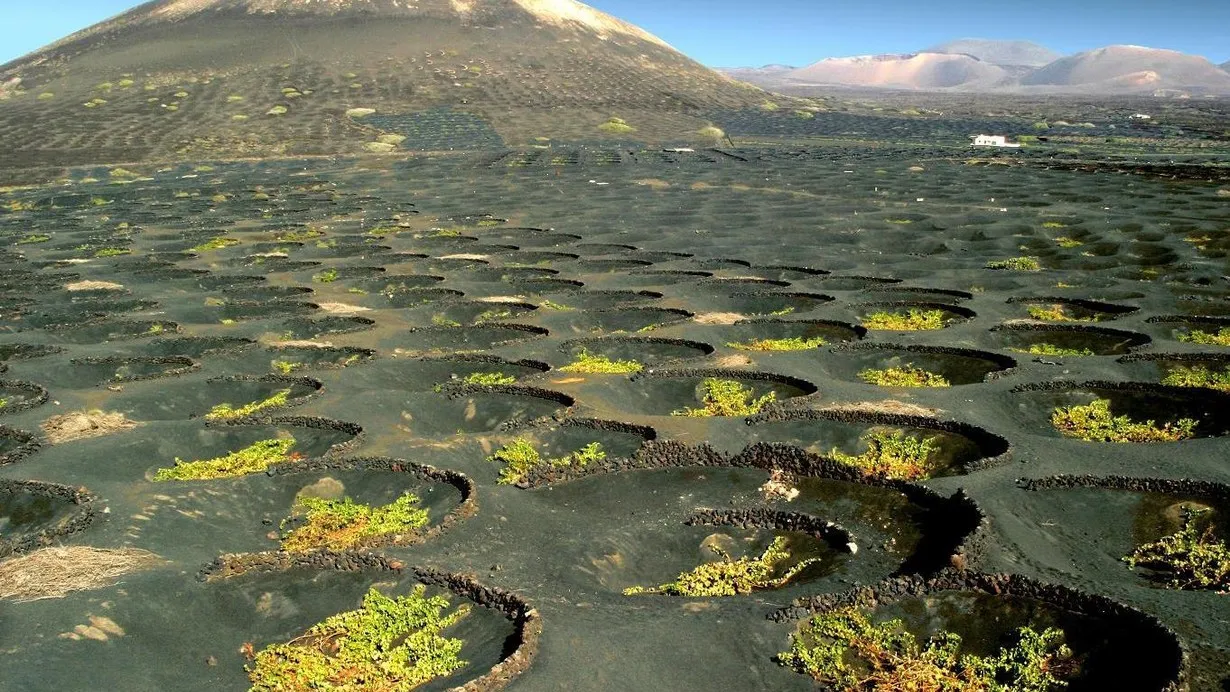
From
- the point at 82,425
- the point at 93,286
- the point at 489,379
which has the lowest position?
the point at 489,379

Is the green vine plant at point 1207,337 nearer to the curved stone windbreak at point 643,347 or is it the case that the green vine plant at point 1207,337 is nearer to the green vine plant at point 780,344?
the green vine plant at point 780,344

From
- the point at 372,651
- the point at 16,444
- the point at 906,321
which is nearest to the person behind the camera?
the point at 372,651

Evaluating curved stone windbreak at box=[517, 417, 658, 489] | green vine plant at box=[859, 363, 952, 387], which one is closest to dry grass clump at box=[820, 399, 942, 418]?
green vine plant at box=[859, 363, 952, 387]

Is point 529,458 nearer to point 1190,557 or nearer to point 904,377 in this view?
point 904,377

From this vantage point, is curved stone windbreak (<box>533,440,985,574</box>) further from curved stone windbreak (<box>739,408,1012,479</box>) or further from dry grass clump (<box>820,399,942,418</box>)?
dry grass clump (<box>820,399,942,418</box>)

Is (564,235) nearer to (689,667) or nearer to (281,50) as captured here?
(689,667)

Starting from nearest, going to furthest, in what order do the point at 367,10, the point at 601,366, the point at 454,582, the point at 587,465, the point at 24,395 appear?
1. the point at 454,582
2. the point at 587,465
3. the point at 24,395
4. the point at 601,366
5. the point at 367,10

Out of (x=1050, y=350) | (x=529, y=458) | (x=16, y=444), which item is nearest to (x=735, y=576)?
(x=529, y=458)
